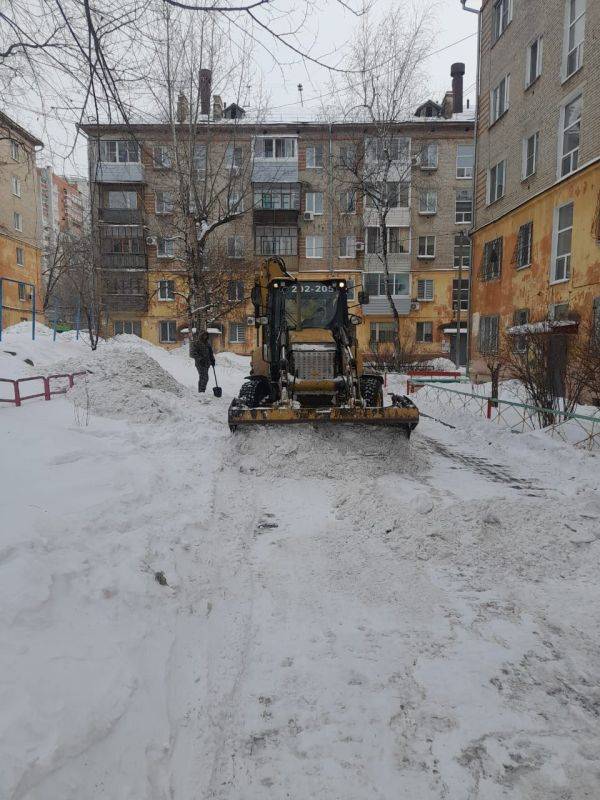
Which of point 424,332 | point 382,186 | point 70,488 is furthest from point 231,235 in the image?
point 70,488

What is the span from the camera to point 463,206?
1303 inches

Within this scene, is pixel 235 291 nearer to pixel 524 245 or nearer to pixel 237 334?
pixel 237 334

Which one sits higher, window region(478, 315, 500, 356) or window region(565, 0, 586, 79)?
window region(565, 0, 586, 79)

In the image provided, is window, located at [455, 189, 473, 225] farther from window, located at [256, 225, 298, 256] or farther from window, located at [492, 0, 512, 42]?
window, located at [492, 0, 512, 42]

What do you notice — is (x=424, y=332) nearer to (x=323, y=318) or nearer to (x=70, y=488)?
(x=323, y=318)

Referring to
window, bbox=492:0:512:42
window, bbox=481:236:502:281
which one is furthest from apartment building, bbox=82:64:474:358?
window, bbox=481:236:502:281

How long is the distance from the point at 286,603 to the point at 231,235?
106 ft

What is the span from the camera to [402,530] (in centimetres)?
450

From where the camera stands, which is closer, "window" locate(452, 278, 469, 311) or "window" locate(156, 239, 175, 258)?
"window" locate(156, 239, 175, 258)

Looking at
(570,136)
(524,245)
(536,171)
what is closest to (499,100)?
(536,171)

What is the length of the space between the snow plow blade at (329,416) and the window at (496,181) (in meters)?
14.0

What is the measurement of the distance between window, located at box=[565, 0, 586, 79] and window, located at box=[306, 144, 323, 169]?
20.7m

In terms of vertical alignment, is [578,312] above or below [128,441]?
above

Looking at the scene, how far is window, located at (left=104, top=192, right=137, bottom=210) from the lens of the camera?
32281 mm
